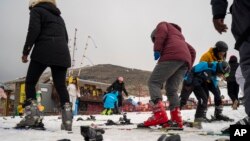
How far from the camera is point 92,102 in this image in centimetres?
1986

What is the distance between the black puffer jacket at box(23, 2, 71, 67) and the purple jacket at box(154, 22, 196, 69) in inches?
52.9

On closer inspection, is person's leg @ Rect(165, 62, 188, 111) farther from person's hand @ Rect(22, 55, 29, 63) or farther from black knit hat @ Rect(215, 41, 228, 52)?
person's hand @ Rect(22, 55, 29, 63)

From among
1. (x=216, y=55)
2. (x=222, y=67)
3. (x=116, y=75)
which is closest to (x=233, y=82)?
(x=216, y=55)

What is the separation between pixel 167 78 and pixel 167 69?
152 millimetres

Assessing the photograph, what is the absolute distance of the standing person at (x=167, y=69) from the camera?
15.1 ft

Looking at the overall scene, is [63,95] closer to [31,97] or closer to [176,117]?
[31,97]

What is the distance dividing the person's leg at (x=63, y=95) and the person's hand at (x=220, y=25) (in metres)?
2.48

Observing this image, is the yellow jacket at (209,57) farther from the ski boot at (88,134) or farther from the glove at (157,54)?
the ski boot at (88,134)

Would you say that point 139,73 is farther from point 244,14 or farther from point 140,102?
point 244,14

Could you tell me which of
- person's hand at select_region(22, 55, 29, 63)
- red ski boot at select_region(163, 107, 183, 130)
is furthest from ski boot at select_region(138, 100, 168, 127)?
person's hand at select_region(22, 55, 29, 63)

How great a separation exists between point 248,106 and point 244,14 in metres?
0.58

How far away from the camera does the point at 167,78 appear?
4.65 metres

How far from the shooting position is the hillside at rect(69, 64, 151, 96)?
44406 millimetres

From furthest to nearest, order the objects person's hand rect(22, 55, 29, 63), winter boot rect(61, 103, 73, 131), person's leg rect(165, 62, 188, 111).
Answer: person's leg rect(165, 62, 188, 111) < person's hand rect(22, 55, 29, 63) < winter boot rect(61, 103, 73, 131)
